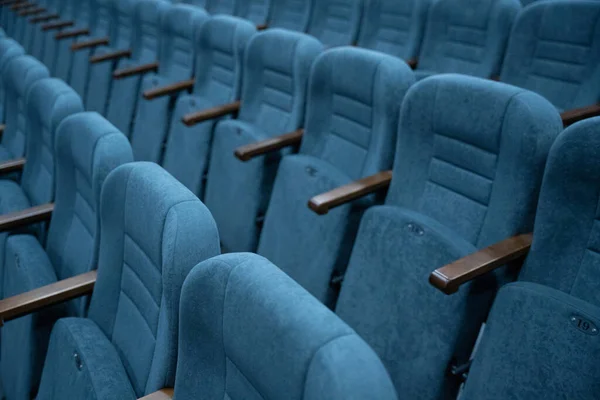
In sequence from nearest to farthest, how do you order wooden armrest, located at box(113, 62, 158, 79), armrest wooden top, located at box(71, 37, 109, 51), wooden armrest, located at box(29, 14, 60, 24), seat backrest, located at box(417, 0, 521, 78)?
seat backrest, located at box(417, 0, 521, 78)
wooden armrest, located at box(113, 62, 158, 79)
armrest wooden top, located at box(71, 37, 109, 51)
wooden armrest, located at box(29, 14, 60, 24)

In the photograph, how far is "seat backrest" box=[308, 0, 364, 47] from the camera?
742 mm

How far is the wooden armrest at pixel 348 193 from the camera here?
352 mm

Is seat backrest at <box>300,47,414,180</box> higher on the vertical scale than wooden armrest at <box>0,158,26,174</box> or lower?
higher

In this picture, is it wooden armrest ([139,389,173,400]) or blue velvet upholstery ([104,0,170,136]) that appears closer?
wooden armrest ([139,389,173,400])

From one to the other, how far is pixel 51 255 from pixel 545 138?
32 centimetres

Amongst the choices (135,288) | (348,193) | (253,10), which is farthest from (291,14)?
(135,288)

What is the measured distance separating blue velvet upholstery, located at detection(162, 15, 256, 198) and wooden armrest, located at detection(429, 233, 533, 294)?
317 mm

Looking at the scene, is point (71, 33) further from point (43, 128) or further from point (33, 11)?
point (43, 128)

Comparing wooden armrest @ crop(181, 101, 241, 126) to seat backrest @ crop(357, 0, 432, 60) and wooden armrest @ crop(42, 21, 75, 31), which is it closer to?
seat backrest @ crop(357, 0, 432, 60)

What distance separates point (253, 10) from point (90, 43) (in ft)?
0.86

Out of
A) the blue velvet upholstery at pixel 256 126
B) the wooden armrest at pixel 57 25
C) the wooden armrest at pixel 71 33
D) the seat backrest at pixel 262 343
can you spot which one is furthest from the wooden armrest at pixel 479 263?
the wooden armrest at pixel 57 25

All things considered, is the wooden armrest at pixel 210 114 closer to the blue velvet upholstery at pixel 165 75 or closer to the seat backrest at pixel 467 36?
the blue velvet upholstery at pixel 165 75

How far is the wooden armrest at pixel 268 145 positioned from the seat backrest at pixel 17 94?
227mm

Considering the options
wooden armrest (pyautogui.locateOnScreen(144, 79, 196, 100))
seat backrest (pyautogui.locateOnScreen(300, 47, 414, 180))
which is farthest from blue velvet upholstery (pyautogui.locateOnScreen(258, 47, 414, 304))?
wooden armrest (pyautogui.locateOnScreen(144, 79, 196, 100))
